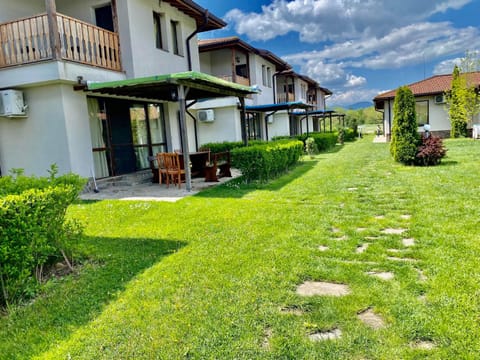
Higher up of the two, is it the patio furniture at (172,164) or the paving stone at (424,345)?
the patio furniture at (172,164)

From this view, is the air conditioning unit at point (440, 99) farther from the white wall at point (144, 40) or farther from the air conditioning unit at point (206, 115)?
the white wall at point (144, 40)

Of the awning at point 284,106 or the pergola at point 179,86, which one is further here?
the awning at point 284,106

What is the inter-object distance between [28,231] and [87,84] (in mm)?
6223

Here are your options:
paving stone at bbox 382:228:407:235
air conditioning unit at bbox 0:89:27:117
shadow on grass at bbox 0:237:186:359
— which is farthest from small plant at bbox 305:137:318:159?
→ shadow on grass at bbox 0:237:186:359

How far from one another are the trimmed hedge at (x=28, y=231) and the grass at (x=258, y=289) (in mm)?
208

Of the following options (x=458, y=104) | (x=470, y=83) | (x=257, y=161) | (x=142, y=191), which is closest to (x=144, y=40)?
(x=142, y=191)

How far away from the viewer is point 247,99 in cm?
1792

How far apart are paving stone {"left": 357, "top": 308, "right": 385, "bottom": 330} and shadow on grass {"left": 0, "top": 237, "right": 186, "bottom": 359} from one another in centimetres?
212

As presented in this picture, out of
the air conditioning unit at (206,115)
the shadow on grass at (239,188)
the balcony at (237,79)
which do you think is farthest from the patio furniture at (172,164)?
the balcony at (237,79)

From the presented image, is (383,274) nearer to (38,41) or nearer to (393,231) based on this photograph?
(393,231)

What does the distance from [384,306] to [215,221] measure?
3131 mm

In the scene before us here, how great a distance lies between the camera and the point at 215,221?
532cm

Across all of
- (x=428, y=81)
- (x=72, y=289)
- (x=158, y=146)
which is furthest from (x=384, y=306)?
(x=428, y=81)

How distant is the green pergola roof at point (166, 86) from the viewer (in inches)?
291
